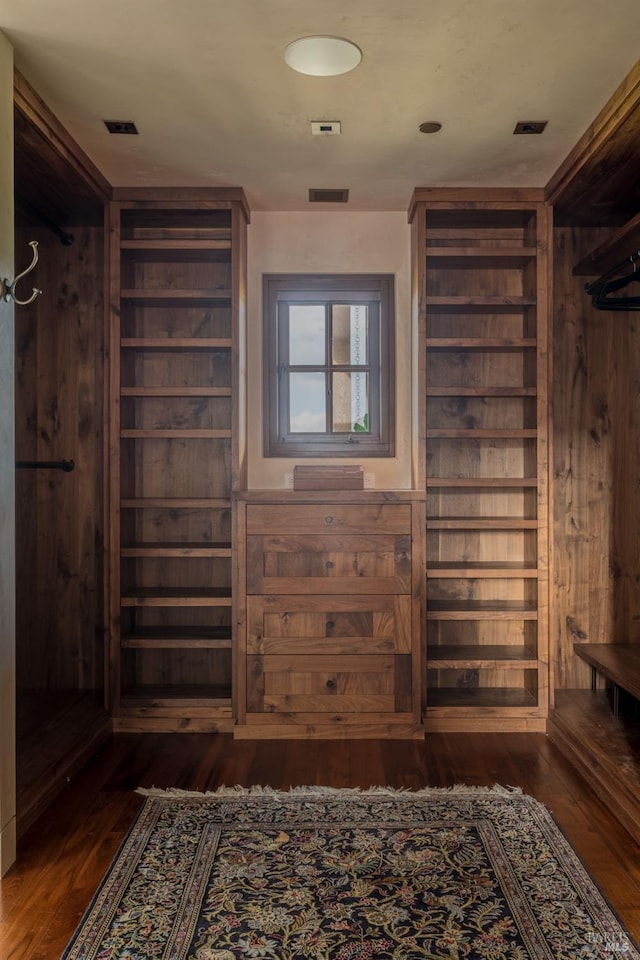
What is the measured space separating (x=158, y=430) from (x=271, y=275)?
1079 millimetres

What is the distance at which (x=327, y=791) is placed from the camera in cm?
291

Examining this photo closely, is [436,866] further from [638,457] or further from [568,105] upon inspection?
[568,105]

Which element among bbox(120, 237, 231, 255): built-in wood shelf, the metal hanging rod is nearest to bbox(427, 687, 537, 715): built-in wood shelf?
the metal hanging rod

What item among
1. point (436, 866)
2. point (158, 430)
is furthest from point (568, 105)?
point (436, 866)

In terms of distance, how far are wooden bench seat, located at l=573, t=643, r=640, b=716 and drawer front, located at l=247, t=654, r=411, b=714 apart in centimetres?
87

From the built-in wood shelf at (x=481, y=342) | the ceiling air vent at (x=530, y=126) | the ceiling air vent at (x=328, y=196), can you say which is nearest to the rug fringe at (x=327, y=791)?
the built-in wood shelf at (x=481, y=342)

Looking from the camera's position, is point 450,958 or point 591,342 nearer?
point 450,958

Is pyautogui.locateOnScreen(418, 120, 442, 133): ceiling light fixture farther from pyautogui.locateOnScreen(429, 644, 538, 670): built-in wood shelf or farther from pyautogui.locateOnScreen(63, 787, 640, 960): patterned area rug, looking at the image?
pyautogui.locateOnScreen(63, 787, 640, 960): patterned area rug

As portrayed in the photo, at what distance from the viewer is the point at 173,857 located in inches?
94.7

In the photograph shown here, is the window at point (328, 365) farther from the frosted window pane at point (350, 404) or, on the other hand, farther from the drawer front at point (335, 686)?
the drawer front at point (335, 686)

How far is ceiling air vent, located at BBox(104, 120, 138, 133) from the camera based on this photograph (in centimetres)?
292

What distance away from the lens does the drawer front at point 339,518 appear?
3.52 metres

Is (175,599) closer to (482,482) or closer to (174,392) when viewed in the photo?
(174,392)

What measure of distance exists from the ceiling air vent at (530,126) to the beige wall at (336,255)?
1048 mm
